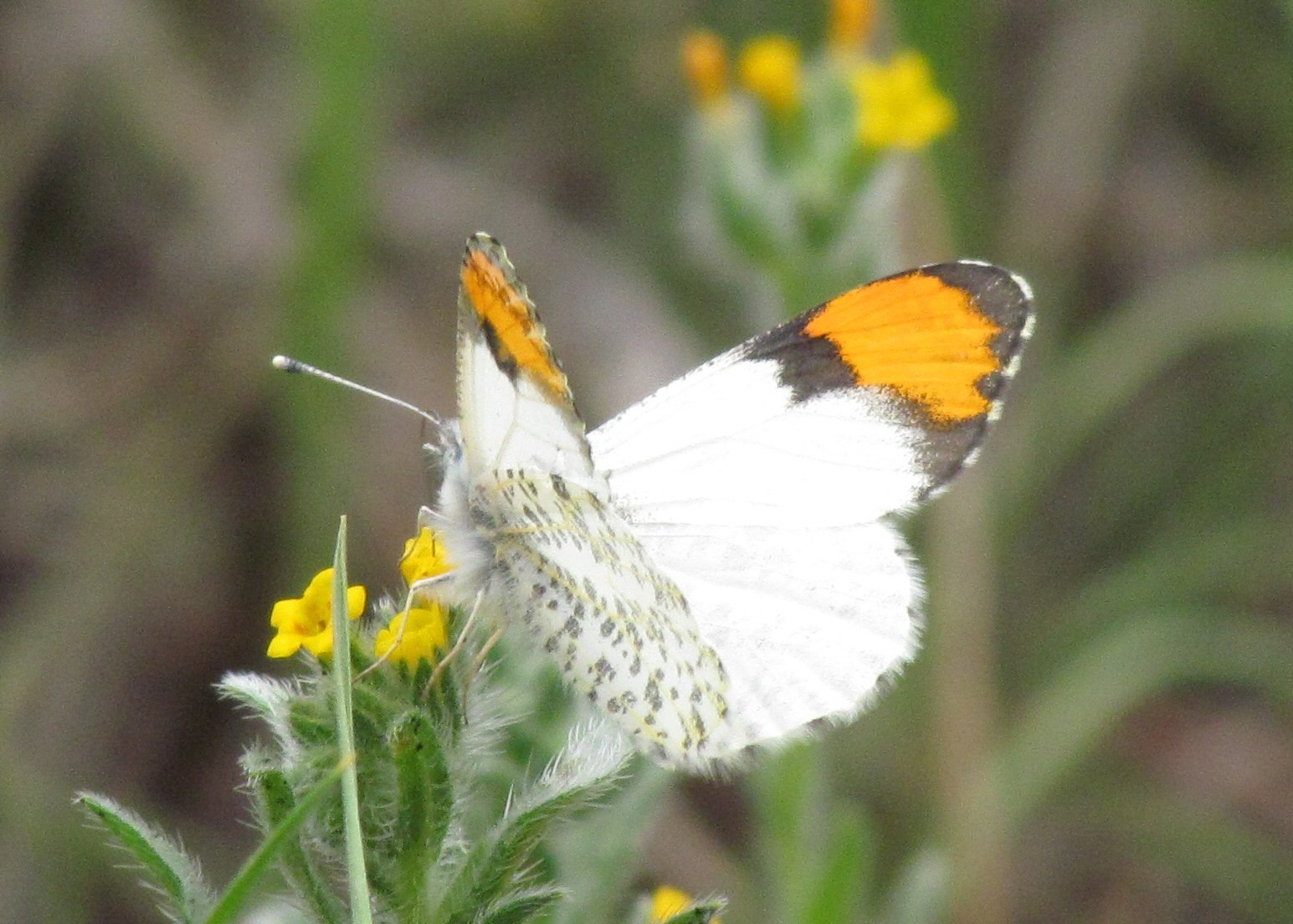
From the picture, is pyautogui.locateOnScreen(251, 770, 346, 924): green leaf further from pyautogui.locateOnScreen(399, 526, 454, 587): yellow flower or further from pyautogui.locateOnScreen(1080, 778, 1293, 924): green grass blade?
pyautogui.locateOnScreen(1080, 778, 1293, 924): green grass blade

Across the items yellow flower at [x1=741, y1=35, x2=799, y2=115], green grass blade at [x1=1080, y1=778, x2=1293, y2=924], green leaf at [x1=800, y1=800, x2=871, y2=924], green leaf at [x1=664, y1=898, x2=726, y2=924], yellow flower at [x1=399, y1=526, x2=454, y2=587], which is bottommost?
green grass blade at [x1=1080, y1=778, x2=1293, y2=924]

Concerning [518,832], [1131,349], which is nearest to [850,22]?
[1131,349]

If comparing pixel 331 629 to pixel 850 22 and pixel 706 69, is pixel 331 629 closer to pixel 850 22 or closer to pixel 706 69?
pixel 706 69

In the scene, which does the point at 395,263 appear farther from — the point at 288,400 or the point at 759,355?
the point at 759,355

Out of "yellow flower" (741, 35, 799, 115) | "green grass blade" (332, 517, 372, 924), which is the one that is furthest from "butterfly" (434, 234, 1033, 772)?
"yellow flower" (741, 35, 799, 115)

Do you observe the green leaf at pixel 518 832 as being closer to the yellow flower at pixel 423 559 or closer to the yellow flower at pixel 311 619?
the yellow flower at pixel 311 619

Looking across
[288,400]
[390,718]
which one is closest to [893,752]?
[288,400]

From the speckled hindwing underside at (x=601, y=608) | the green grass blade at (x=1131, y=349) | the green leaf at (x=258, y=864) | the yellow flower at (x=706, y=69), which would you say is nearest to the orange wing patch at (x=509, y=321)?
the speckled hindwing underside at (x=601, y=608)
